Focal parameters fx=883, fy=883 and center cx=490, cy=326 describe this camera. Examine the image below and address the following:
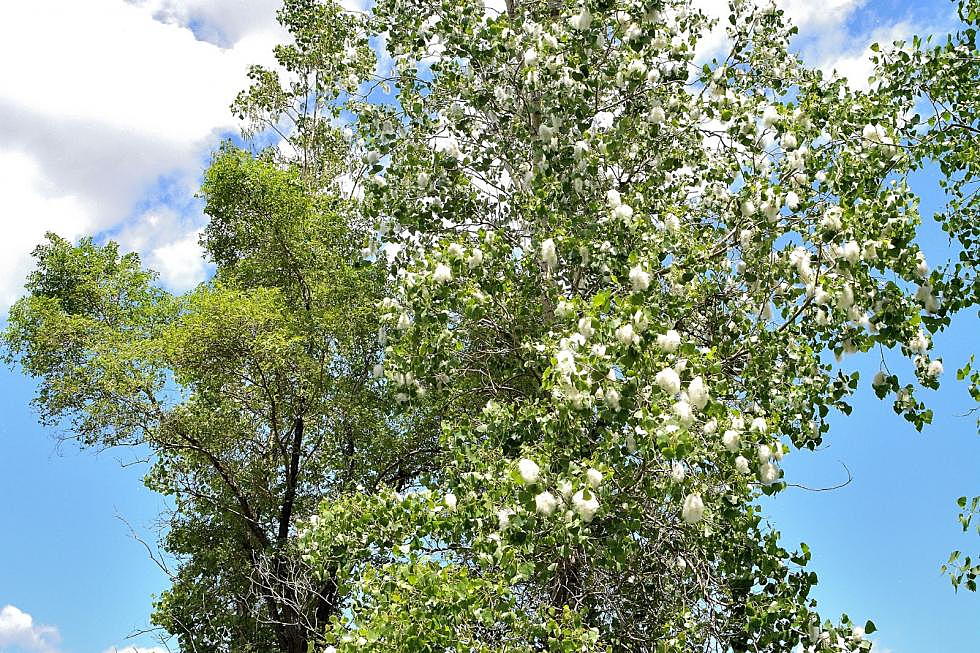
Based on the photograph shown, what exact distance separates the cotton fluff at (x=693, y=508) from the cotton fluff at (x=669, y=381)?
1.91 ft

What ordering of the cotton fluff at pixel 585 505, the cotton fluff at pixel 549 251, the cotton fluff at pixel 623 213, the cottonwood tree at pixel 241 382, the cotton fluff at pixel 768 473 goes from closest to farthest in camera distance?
1. the cotton fluff at pixel 585 505
2. the cotton fluff at pixel 768 473
3. the cotton fluff at pixel 623 213
4. the cotton fluff at pixel 549 251
5. the cottonwood tree at pixel 241 382

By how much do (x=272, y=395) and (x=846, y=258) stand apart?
303 inches

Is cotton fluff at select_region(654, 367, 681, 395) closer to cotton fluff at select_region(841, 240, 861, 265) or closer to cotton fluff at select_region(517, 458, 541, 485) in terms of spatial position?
cotton fluff at select_region(517, 458, 541, 485)

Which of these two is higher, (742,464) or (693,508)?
(742,464)

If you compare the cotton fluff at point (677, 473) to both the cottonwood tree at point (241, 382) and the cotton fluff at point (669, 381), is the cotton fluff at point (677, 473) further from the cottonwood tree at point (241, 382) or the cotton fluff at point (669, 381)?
the cottonwood tree at point (241, 382)

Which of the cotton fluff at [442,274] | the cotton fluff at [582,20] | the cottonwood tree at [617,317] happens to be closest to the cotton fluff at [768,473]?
the cottonwood tree at [617,317]

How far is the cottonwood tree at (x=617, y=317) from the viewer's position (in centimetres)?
497

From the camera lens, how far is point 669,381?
15.2 feet

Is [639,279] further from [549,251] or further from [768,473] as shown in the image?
[768,473]

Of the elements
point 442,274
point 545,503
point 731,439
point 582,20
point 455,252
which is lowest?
point 545,503

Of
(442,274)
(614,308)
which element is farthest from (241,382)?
(614,308)

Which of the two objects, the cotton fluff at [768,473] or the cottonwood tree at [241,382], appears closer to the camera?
the cotton fluff at [768,473]

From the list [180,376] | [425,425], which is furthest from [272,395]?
[425,425]

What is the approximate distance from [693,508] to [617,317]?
3.67 ft
